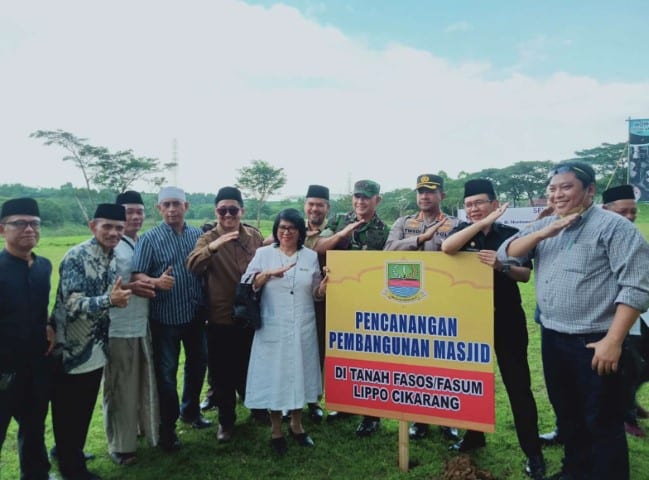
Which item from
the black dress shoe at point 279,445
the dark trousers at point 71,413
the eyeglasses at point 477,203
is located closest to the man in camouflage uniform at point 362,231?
the black dress shoe at point 279,445

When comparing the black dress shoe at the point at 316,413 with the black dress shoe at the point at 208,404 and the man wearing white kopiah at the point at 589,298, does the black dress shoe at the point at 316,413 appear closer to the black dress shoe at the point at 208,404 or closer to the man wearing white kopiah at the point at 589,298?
the black dress shoe at the point at 208,404

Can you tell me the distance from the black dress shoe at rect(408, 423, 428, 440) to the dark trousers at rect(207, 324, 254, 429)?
5.52 ft

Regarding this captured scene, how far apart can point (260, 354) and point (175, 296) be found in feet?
3.02

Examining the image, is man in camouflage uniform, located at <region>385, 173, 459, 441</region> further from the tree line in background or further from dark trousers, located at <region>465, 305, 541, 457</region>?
the tree line in background

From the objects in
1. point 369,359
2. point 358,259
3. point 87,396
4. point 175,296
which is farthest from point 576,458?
point 87,396

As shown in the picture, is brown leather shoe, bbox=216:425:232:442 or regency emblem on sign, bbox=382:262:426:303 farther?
brown leather shoe, bbox=216:425:232:442

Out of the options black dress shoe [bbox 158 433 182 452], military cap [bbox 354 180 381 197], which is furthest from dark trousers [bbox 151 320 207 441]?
military cap [bbox 354 180 381 197]

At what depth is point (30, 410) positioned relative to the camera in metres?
3.24

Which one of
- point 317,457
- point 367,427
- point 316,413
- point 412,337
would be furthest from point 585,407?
point 316,413

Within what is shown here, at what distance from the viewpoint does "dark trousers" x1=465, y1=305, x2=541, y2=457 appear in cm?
347

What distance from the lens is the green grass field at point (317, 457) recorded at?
11.9 feet

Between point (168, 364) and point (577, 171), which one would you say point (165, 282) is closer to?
point (168, 364)

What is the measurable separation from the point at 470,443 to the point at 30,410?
3.48 m

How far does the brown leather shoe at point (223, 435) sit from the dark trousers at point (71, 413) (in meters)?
1.14
